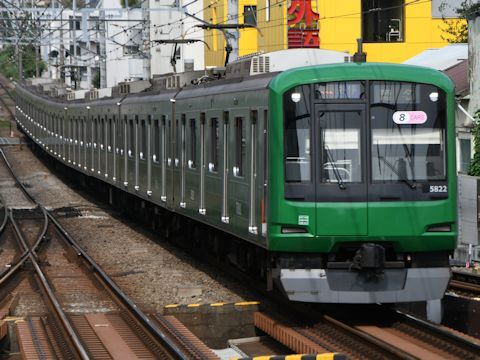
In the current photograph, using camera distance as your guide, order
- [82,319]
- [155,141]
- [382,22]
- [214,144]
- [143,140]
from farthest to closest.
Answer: [382,22]
[143,140]
[155,141]
[214,144]
[82,319]

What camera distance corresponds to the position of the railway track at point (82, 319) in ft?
31.6

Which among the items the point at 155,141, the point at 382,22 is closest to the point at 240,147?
the point at 155,141

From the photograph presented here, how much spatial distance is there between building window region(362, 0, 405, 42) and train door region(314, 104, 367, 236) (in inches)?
923

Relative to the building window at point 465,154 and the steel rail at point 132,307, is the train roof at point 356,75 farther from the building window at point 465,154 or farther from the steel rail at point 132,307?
the building window at point 465,154

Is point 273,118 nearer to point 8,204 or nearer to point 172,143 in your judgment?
point 172,143

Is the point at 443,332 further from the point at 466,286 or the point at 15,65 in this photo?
the point at 15,65

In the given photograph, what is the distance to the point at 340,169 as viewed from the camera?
10.1m

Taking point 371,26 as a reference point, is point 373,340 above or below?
below

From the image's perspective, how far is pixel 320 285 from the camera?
32.8ft

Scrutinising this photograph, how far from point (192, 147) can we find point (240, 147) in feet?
9.50

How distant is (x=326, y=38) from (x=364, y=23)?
1618mm

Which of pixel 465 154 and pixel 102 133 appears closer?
pixel 465 154

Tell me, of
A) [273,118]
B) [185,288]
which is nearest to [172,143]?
[185,288]

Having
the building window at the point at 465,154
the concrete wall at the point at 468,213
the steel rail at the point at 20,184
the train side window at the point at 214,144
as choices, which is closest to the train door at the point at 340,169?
the train side window at the point at 214,144
